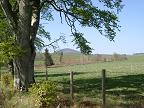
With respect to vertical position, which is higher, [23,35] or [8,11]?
[8,11]

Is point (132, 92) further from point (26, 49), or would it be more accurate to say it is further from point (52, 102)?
point (52, 102)

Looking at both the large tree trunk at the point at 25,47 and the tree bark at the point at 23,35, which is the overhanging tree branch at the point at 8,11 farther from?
the large tree trunk at the point at 25,47

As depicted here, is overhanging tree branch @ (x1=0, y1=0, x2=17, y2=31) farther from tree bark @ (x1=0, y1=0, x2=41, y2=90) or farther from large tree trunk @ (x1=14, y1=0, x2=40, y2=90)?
large tree trunk @ (x1=14, y1=0, x2=40, y2=90)

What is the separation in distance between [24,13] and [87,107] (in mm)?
7674

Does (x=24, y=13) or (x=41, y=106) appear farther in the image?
(x=24, y=13)

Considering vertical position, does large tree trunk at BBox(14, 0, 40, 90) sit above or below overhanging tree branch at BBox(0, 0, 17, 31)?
below

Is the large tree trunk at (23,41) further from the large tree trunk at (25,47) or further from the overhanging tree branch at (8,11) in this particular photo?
the overhanging tree branch at (8,11)

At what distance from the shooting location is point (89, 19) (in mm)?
25641

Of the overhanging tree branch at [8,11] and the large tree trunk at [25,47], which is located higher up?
the overhanging tree branch at [8,11]

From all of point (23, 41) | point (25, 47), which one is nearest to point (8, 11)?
point (23, 41)

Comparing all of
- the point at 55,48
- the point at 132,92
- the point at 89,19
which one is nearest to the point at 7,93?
the point at 132,92

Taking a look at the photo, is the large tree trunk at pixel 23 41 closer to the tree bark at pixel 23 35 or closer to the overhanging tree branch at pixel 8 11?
the tree bark at pixel 23 35

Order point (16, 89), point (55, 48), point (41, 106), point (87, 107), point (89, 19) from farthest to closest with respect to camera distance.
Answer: point (55, 48) < point (89, 19) < point (16, 89) < point (87, 107) < point (41, 106)

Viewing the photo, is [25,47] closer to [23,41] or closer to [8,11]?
[23,41]
